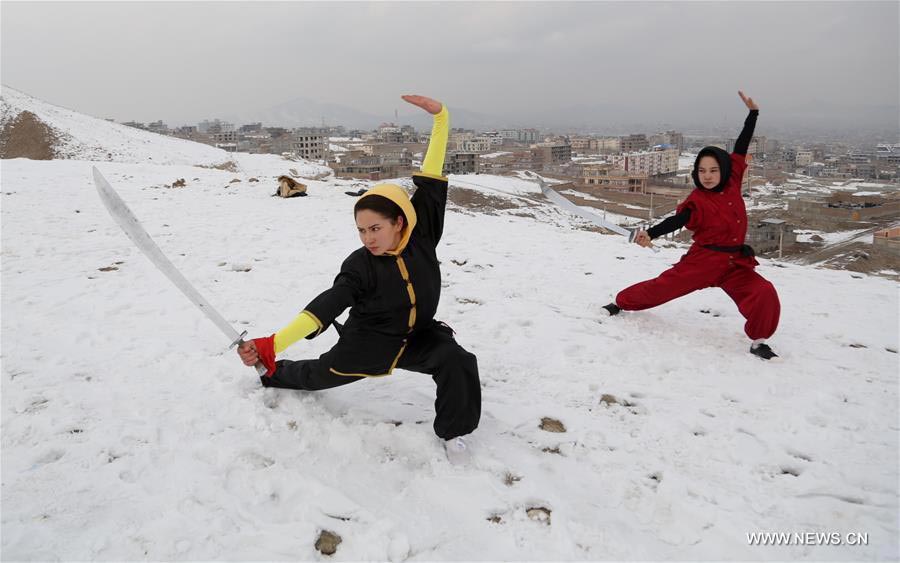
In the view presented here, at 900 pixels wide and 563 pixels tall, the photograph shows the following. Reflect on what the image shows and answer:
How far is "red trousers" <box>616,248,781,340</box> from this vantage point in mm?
4480

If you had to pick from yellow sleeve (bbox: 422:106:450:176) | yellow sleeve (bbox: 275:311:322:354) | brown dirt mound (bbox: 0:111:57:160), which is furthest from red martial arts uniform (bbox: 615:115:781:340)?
brown dirt mound (bbox: 0:111:57:160)

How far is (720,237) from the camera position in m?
4.75

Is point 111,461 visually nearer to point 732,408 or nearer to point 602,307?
point 732,408

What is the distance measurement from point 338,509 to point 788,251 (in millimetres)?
26750

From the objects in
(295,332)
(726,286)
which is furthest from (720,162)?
(295,332)

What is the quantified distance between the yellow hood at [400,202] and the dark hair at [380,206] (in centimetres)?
2

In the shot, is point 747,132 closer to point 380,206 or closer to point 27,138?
point 380,206

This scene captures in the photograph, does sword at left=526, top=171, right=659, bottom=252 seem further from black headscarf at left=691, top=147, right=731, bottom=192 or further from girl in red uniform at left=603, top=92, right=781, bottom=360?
black headscarf at left=691, top=147, right=731, bottom=192

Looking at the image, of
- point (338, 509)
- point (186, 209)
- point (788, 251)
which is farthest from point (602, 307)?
point (788, 251)

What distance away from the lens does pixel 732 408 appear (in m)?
3.62

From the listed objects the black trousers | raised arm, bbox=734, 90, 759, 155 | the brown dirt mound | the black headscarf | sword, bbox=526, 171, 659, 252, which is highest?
the brown dirt mound

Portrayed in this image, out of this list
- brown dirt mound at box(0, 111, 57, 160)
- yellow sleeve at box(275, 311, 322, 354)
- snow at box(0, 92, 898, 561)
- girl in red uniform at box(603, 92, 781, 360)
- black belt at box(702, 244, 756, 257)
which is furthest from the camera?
brown dirt mound at box(0, 111, 57, 160)

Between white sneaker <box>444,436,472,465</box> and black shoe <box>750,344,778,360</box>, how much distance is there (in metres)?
3.11

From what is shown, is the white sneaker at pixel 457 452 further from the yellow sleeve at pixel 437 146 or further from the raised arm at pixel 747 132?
the raised arm at pixel 747 132
